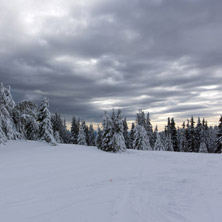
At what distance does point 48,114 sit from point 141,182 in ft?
65.0

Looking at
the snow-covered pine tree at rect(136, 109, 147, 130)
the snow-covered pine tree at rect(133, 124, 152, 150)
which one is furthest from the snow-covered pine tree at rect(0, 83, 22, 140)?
the snow-covered pine tree at rect(136, 109, 147, 130)

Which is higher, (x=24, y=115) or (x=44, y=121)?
(x=24, y=115)

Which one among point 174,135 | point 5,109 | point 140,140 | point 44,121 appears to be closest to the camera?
point 5,109

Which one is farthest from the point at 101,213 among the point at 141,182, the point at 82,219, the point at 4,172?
the point at 4,172

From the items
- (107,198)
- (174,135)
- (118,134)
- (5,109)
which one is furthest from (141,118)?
(107,198)

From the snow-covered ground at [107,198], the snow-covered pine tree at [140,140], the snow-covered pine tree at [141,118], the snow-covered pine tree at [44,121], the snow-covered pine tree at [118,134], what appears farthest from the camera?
the snow-covered pine tree at [141,118]

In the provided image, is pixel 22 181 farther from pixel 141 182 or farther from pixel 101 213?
pixel 141 182

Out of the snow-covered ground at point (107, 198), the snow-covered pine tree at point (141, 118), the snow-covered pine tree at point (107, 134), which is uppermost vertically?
the snow-covered pine tree at point (141, 118)

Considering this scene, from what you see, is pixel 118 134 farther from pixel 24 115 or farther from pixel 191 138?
pixel 191 138

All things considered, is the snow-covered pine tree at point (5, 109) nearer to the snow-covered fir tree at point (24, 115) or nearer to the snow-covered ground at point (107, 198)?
the snow-covered fir tree at point (24, 115)

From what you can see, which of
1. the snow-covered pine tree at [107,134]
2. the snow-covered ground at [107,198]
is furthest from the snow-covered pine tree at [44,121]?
the snow-covered ground at [107,198]

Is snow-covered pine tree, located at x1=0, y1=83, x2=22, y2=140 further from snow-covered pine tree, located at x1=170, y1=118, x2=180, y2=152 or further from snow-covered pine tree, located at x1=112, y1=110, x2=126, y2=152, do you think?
snow-covered pine tree, located at x1=170, y1=118, x2=180, y2=152

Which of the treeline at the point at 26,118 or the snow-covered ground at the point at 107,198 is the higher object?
the treeline at the point at 26,118

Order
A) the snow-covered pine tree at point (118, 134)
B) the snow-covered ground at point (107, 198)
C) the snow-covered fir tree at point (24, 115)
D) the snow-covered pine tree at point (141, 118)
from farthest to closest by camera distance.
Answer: the snow-covered pine tree at point (141, 118) → the snow-covered pine tree at point (118, 134) → the snow-covered fir tree at point (24, 115) → the snow-covered ground at point (107, 198)
